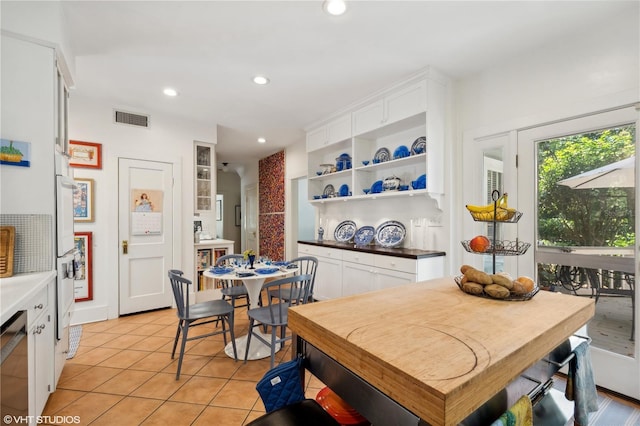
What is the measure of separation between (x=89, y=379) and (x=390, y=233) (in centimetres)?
313

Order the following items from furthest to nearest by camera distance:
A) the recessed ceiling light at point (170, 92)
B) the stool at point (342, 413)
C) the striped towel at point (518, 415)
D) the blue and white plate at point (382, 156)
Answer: the blue and white plate at point (382, 156) < the recessed ceiling light at point (170, 92) < the stool at point (342, 413) < the striped towel at point (518, 415)

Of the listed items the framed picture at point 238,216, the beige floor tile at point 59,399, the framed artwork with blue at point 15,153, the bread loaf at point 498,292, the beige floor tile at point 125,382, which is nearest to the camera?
the bread loaf at point 498,292

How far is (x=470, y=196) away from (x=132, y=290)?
13.4ft

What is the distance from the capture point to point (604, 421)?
73.5 inches

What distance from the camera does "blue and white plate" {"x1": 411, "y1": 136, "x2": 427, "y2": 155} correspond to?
323 cm

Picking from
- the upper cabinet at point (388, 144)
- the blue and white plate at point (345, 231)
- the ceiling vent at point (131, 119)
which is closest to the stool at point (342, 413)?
the upper cabinet at point (388, 144)

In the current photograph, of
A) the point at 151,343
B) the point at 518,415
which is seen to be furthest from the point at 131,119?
the point at 518,415

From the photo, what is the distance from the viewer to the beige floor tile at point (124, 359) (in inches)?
101

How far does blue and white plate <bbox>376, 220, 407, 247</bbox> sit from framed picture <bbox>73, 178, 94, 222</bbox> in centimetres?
346

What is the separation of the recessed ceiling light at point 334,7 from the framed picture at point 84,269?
355cm

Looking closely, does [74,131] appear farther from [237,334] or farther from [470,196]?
[470,196]

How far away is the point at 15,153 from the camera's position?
6.11 ft

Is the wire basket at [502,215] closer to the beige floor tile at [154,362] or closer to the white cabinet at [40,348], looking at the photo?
the white cabinet at [40,348]

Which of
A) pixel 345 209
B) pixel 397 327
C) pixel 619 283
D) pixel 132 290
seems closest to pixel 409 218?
pixel 345 209
